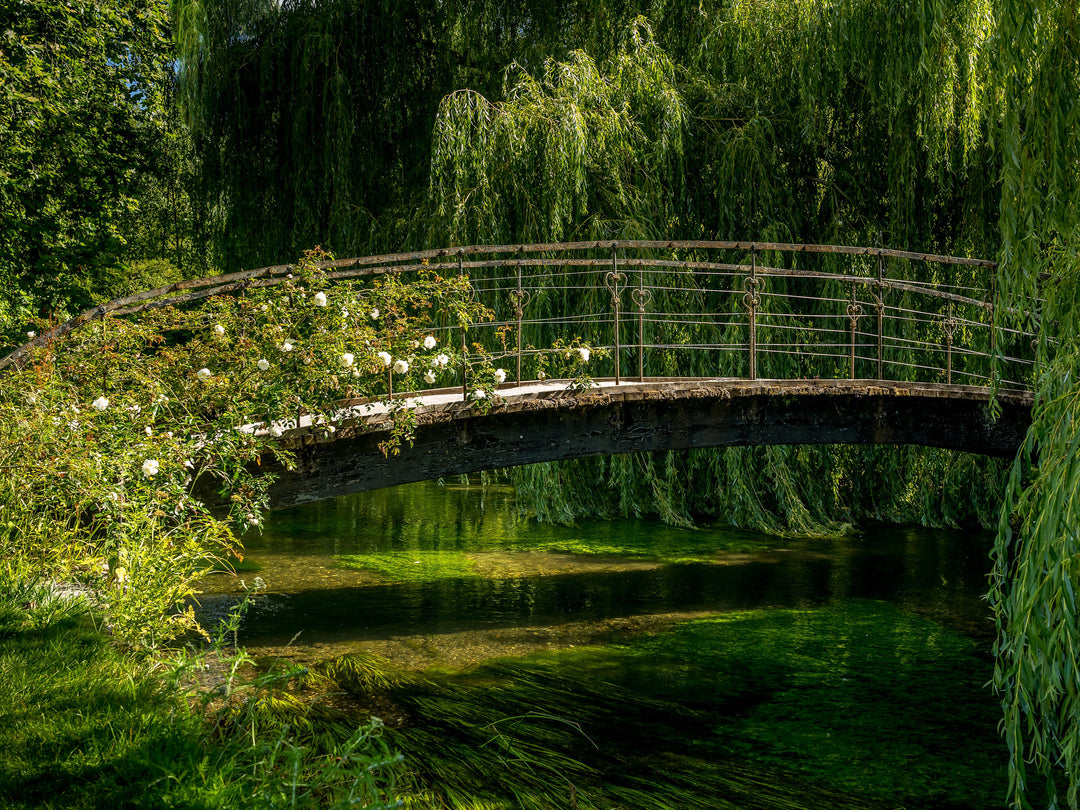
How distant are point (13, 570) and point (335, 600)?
3.83 meters

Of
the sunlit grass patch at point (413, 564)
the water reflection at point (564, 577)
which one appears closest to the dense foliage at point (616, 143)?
the water reflection at point (564, 577)

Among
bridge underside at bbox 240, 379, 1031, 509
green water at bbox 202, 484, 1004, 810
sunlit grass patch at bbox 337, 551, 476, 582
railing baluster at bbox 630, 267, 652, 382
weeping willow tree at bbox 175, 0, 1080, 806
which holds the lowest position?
green water at bbox 202, 484, 1004, 810

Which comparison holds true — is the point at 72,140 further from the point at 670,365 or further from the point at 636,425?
the point at 636,425

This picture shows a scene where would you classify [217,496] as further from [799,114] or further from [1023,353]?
[1023,353]

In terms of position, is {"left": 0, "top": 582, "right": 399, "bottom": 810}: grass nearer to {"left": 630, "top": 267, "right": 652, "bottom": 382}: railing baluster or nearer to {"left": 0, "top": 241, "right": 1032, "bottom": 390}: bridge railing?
{"left": 630, "top": 267, "right": 652, "bottom": 382}: railing baluster

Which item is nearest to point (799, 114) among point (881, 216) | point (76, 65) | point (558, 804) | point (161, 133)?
point (881, 216)

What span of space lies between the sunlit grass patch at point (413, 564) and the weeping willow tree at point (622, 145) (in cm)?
107

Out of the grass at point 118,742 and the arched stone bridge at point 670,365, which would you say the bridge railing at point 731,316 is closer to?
the arched stone bridge at point 670,365

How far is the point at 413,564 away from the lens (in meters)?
9.68

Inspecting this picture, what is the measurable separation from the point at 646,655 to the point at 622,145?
521 cm

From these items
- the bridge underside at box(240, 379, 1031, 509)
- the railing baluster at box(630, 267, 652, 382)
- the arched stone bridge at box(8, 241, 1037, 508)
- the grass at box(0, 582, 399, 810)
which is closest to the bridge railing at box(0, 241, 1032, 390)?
the arched stone bridge at box(8, 241, 1037, 508)

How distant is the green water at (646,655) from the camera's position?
501cm

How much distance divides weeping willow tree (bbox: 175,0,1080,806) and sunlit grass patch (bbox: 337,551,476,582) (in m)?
1.07

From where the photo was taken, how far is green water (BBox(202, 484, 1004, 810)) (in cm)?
501
